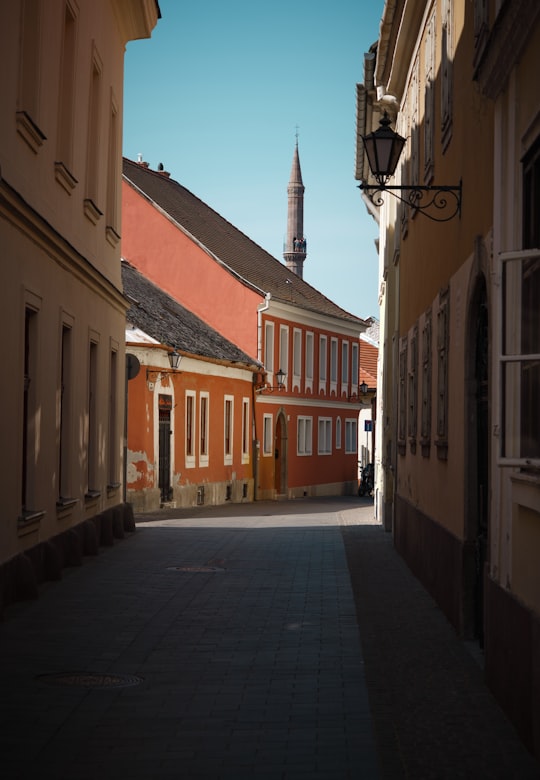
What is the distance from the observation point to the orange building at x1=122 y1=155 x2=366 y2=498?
45.1 meters

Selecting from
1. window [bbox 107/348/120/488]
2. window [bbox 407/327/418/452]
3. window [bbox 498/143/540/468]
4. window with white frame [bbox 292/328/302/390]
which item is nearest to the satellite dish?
window [bbox 107/348/120/488]

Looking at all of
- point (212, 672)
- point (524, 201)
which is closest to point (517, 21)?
point (524, 201)

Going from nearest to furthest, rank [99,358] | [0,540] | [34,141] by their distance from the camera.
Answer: [0,540]
[34,141]
[99,358]

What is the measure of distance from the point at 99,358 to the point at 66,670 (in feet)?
34.7

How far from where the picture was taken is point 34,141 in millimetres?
13438

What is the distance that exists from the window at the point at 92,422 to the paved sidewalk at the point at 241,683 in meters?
3.03

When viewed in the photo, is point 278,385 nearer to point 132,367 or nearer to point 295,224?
point 132,367

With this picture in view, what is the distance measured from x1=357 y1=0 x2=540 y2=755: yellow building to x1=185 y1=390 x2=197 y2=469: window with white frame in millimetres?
16423

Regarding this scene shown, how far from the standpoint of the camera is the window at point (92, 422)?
18.8 m

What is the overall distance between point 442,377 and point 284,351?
35.3m

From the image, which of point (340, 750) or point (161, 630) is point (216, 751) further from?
point (161, 630)

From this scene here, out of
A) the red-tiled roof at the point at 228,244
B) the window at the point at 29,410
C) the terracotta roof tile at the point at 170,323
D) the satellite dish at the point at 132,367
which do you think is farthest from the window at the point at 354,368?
the window at the point at 29,410

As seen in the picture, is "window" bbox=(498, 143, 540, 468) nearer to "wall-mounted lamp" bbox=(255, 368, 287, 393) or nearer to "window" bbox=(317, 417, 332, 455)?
"wall-mounted lamp" bbox=(255, 368, 287, 393)

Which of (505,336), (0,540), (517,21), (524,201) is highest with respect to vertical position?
(517,21)
